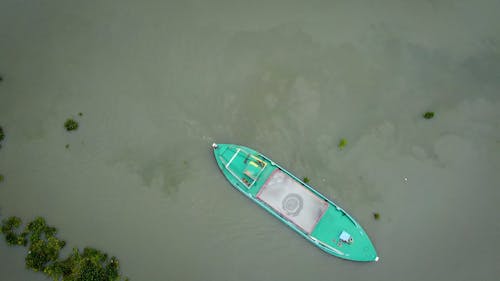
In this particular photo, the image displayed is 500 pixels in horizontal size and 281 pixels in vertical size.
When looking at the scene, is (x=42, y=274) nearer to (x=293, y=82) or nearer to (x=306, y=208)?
(x=306, y=208)

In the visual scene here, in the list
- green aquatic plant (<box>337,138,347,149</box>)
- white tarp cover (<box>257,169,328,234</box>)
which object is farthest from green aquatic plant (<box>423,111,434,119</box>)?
white tarp cover (<box>257,169,328,234</box>)

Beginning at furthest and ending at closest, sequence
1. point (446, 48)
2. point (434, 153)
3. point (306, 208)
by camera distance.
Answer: point (446, 48) < point (434, 153) < point (306, 208)

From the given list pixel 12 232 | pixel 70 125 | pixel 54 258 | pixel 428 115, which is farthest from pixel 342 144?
pixel 12 232

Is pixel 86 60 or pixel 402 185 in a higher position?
pixel 402 185

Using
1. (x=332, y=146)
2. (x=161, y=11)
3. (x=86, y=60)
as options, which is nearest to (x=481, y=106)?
(x=332, y=146)

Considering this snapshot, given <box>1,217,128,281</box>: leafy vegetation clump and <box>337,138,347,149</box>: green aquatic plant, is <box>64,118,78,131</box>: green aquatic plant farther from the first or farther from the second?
<box>337,138,347,149</box>: green aquatic plant

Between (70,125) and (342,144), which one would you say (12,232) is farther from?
(342,144)

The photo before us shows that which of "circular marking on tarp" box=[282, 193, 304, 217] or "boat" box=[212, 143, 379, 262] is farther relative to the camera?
"circular marking on tarp" box=[282, 193, 304, 217]
